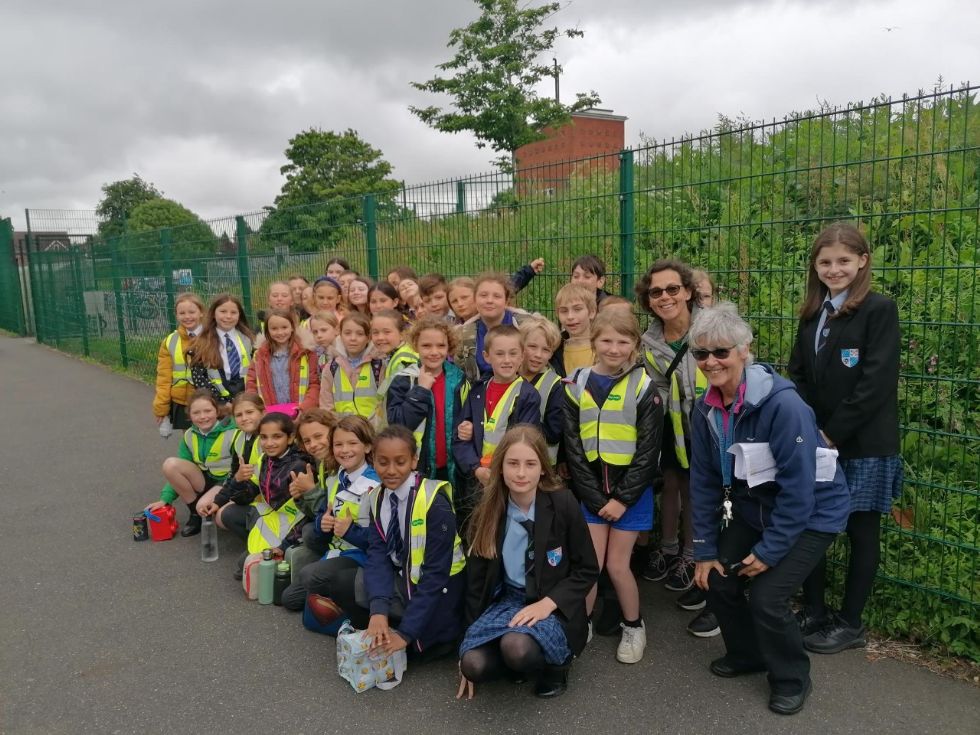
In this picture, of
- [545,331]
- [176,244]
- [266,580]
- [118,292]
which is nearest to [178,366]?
[266,580]

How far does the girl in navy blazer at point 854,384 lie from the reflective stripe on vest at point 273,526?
3005mm

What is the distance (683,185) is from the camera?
14.2 ft

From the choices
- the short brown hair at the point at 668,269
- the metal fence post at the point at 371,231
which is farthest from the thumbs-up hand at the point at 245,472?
the metal fence post at the point at 371,231

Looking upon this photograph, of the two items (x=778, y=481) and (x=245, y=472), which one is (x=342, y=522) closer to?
(x=245, y=472)

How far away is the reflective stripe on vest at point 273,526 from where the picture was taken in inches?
179

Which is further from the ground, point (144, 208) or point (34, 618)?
point (144, 208)

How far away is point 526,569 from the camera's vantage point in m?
3.36

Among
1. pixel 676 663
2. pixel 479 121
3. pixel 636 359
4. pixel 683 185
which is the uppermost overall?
pixel 479 121

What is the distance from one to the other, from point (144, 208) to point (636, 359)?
64.3 metres

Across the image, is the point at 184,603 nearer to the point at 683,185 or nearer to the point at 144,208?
the point at 683,185

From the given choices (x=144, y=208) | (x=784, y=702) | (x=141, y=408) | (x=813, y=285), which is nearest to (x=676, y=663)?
(x=784, y=702)

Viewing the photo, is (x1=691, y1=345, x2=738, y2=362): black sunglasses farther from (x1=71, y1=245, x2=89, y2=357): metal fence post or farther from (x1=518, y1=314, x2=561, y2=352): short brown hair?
(x1=71, y1=245, x2=89, y2=357): metal fence post

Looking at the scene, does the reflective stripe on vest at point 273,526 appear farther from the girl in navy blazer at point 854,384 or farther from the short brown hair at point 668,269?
the girl in navy blazer at point 854,384

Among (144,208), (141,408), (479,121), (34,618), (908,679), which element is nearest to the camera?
(908,679)
